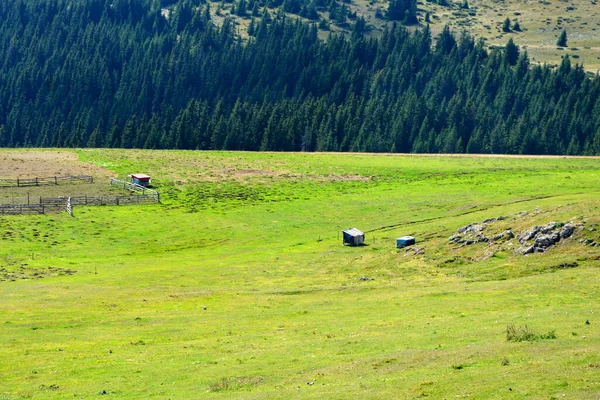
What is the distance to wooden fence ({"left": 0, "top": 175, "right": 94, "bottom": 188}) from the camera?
129 m

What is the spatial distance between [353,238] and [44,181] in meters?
59.2

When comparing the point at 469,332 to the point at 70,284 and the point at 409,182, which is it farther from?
the point at 409,182

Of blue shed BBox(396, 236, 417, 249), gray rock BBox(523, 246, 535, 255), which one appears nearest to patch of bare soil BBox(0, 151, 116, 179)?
blue shed BBox(396, 236, 417, 249)

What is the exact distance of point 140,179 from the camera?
130m

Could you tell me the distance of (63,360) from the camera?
49906mm

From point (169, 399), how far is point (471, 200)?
80052 mm

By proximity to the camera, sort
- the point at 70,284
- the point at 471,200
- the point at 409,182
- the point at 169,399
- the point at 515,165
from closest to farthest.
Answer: the point at 169,399 → the point at 70,284 → the point at 471,200 → the point at 409,182 → the point at 515,165

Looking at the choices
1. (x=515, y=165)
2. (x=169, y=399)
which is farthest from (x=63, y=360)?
(x=515, y=165)

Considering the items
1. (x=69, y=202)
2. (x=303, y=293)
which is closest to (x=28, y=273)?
(x=303, y=293)

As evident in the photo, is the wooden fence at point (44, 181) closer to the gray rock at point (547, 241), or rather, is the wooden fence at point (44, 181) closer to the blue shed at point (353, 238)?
the blue shed at point (353, 238)

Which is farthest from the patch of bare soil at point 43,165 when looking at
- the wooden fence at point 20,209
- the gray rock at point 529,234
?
the gray rock at point 529,234

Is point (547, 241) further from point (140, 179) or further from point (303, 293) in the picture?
point (140, 179)

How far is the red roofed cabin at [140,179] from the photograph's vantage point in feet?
427

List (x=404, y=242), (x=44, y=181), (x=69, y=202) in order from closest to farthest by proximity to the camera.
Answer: (x=404, y=242), (x=69, y=202), (x=44, y=181)
